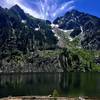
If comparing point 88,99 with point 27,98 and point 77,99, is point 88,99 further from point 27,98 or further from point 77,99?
point 27,98

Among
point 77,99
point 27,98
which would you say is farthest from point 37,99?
point 77,99

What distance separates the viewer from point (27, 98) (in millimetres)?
150500

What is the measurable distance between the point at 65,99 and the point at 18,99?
825 inches

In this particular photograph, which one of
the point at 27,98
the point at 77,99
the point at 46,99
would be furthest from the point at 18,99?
the point at 77,99

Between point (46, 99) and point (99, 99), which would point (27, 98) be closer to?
point (46, 99)

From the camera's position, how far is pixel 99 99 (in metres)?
141

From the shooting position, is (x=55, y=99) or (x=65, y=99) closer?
(x=55, y=99)

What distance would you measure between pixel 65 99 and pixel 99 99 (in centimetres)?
1402

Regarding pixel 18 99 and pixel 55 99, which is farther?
pixel 18 99

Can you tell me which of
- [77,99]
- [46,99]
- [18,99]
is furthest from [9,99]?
[77,99]

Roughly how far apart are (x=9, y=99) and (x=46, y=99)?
57.1 ft

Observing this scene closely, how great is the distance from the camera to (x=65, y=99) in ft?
472

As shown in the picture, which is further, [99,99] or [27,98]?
[27,98]

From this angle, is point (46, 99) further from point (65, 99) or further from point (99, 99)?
point (99, 99)
